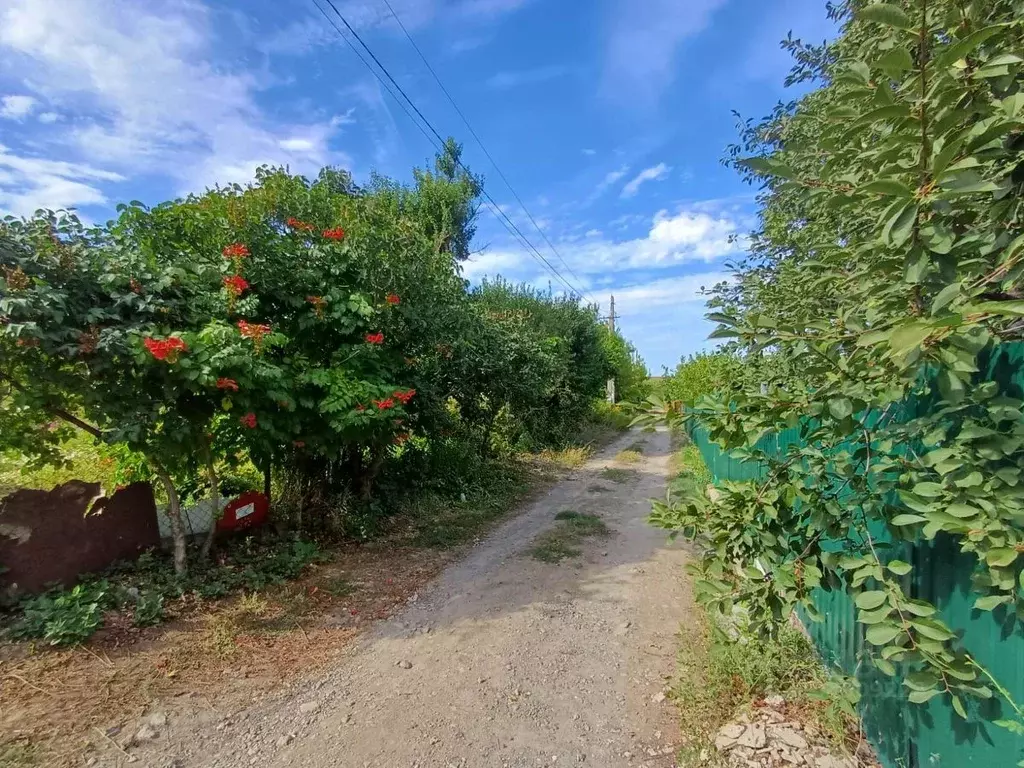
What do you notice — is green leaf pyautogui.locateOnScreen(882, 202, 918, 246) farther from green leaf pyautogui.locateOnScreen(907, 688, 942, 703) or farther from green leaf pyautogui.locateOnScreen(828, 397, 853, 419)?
green leaf pyautogui.locateOnScreen(907, 688, 942, 703)

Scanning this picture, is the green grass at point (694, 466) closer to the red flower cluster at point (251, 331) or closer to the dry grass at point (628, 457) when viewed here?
the dry grass at point (628, 457)

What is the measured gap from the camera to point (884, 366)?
52.7 inches

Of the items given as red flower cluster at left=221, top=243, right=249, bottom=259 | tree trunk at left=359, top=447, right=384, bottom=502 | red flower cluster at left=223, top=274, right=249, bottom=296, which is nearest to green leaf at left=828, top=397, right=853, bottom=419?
red flower cluster at left=223, top=274, right=249, bottom=296

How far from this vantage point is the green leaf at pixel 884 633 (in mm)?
1313

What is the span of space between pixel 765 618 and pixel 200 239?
520 centimetres

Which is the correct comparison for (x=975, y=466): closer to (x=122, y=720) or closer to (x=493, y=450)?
(x=122, y=720)

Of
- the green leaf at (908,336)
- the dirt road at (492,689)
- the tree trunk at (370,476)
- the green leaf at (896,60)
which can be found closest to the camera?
the green leaf at (908,336)

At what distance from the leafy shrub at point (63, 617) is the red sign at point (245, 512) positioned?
1.31m

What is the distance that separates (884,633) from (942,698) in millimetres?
757

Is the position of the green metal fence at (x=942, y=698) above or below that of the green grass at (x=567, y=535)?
above

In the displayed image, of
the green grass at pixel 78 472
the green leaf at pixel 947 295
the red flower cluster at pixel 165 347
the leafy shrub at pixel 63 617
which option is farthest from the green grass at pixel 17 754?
the green leaf at pixel 947 295

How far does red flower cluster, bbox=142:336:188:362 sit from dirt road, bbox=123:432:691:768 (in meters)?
2.22

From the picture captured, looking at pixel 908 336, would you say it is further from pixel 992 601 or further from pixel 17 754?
pixel 17 754

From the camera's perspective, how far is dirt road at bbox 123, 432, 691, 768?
2715 millimetres
